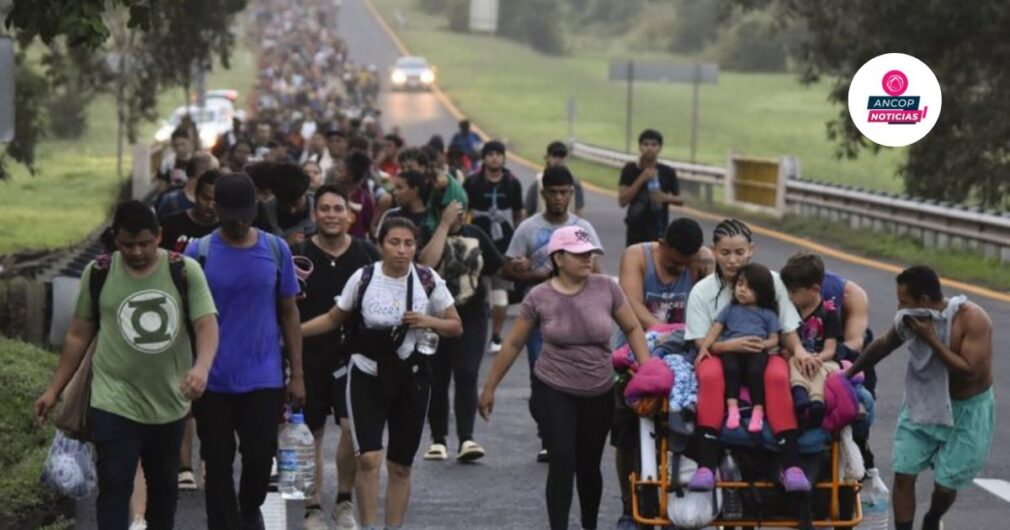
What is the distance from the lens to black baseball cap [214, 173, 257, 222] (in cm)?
920

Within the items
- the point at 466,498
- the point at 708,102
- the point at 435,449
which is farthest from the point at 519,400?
the point at 708,102

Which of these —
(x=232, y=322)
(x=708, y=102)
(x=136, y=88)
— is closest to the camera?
(x=232, y=322)

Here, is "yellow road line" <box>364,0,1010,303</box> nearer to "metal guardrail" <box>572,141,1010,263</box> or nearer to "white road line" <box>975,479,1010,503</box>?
"metal guardrail" <box>572,141,1010,263</box>

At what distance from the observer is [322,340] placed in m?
10.9

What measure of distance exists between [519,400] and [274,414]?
627cm

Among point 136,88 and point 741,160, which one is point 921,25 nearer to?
point 741,160

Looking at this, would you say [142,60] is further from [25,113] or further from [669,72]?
[669,72]

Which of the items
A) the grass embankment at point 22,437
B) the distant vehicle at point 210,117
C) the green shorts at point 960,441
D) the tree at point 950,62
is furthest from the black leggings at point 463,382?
the distant vehicle at point 210,117

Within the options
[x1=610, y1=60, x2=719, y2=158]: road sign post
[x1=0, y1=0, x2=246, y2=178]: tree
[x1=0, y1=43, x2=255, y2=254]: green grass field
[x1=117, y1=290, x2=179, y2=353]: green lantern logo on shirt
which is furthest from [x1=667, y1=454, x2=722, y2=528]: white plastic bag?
[x1=610, y1=60, x2=719, y2=158]: road sign post

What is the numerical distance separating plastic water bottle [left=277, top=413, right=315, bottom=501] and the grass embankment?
51.5 inches

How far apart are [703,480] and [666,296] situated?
216cm

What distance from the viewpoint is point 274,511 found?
10.3 meters

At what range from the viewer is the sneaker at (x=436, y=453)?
1298 centimetres

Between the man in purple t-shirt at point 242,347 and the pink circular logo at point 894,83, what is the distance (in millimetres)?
11302
